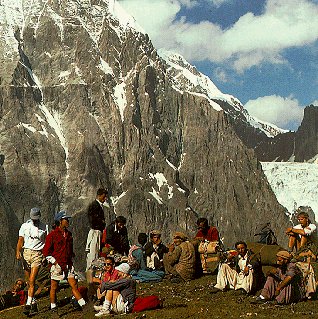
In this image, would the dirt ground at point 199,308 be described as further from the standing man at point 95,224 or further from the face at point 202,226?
the face at point 202,226

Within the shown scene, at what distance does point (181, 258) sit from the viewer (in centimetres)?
2333

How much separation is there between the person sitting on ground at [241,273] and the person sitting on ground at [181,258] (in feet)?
8.04

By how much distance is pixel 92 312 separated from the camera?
18.2 metres

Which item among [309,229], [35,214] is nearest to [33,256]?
[35,214]

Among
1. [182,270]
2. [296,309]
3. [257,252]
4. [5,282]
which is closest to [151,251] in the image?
[182,270]

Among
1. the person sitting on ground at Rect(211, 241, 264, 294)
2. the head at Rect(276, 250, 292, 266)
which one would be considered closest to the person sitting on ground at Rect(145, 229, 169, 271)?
the person sitting on ground at Rect(211, 241, 264, 294)

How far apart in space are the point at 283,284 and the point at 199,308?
2.86 metres

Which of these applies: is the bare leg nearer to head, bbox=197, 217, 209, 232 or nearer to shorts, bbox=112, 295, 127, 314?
shorts, bbox=112, 295, 127, 314

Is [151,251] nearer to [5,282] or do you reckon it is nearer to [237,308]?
[237,308]

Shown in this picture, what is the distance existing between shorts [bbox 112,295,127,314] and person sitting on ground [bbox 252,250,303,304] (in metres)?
4.40

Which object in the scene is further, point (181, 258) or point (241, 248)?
point (181, 258)

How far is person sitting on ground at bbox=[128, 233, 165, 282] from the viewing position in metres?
23.9

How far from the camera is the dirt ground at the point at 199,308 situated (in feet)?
55.2

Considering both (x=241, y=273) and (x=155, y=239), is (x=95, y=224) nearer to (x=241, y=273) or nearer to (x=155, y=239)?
(x=155, y=239)
